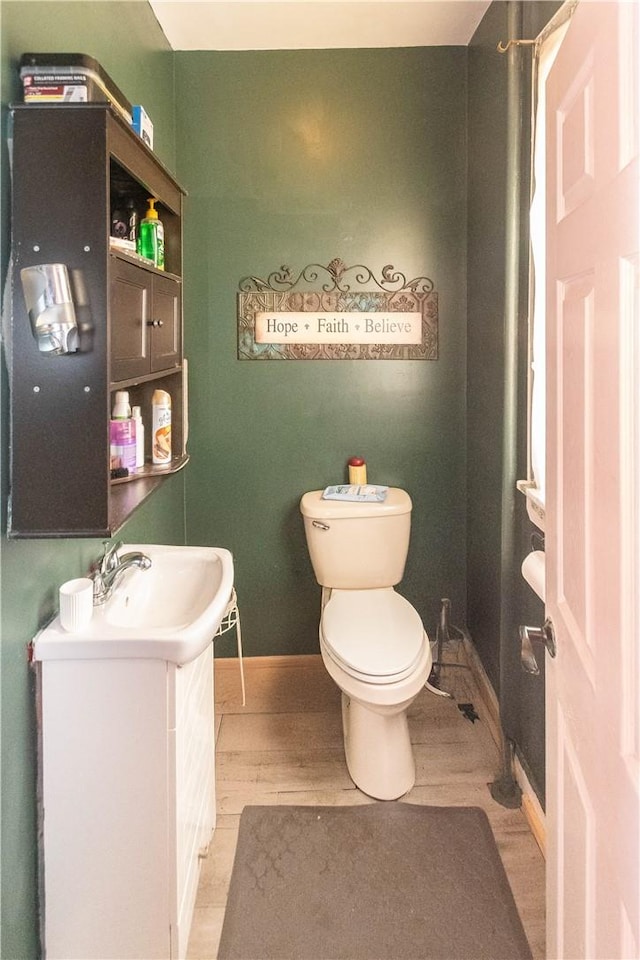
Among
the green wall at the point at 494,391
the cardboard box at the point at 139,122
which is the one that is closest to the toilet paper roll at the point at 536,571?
the green wall at the point at 494,391

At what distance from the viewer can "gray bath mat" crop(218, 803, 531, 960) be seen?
157cm

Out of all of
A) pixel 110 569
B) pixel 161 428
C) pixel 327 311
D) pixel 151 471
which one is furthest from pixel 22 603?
pixel 327 311

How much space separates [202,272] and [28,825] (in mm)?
2049

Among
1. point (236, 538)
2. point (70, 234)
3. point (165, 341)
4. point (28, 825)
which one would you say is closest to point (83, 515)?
point (70, 234)

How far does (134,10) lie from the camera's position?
2021 millimetres

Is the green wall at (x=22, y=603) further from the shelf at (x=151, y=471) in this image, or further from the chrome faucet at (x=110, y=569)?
the shelf at (x=151, y=471)

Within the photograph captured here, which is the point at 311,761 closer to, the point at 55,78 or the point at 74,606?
the point at 74,606

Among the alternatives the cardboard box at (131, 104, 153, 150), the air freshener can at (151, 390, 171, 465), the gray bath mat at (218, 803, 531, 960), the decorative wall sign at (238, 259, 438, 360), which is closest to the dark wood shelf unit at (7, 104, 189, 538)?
the cardboard box at (131, 104, 153, 150)

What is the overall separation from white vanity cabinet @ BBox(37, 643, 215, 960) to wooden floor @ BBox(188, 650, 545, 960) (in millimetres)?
282

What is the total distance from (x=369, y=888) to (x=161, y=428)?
1.39 metres

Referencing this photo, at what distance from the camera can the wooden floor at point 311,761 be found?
1747 millimetres

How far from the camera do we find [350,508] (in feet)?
8.14

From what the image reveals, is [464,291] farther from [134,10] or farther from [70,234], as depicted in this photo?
[70,234]

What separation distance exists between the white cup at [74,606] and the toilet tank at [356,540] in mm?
1218
